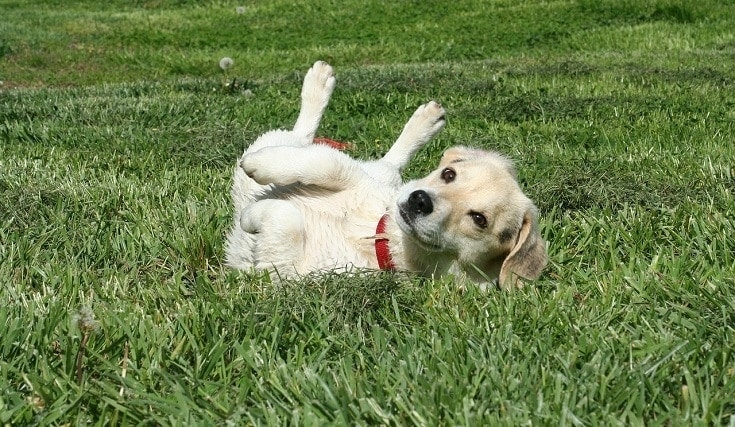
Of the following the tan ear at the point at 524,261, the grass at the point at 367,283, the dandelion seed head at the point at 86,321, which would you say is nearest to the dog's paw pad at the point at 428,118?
the grass at the point at 367,283

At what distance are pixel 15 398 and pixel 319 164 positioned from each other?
2.02 m

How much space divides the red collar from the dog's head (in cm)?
13

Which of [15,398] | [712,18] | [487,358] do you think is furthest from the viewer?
[712,18]

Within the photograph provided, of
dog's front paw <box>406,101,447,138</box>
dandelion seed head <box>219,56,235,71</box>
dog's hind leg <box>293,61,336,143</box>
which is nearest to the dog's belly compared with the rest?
dog's front paw <box>406,101,447,138</box>

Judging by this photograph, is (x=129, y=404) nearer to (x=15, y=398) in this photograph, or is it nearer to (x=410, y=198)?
(x=15, y=398)

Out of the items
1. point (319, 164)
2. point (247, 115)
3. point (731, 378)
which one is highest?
point (731, 378)

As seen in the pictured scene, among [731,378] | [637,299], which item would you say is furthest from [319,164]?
[731,378]

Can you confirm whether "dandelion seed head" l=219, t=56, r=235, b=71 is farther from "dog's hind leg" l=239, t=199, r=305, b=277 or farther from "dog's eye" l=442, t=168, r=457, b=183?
"dog's hind leg" l=239, t=199, r=305, b=277

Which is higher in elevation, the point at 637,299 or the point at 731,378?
the point at 731,378

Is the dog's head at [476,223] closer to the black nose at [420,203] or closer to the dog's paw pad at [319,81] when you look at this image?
the black nose at [420,203]

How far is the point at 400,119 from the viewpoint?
259 inches

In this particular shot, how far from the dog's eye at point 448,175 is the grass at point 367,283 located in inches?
24.4

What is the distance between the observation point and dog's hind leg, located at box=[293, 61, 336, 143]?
482cm

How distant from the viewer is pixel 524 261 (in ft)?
11.0
